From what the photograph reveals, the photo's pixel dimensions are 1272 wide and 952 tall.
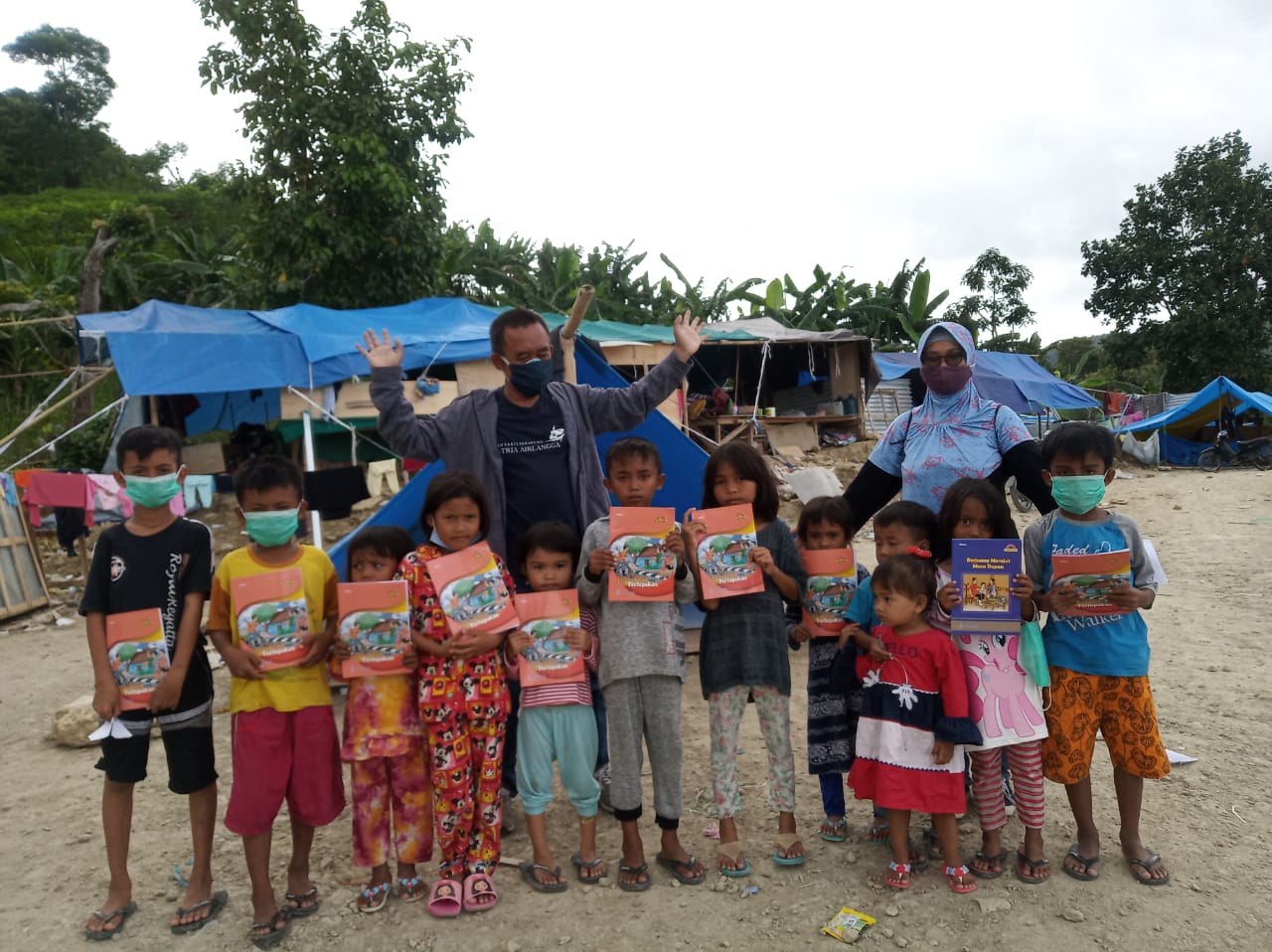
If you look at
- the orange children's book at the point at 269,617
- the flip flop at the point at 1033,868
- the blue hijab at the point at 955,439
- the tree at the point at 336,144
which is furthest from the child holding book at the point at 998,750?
the tree at the point at 336,144

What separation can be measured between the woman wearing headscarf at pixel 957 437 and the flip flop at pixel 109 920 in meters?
2.98

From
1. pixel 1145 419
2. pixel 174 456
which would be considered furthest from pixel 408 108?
pixel 1145 419

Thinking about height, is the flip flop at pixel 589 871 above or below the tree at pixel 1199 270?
below

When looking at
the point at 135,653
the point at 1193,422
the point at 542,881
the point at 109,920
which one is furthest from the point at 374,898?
the point at 1193,422

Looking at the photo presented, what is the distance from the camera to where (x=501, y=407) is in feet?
10.8

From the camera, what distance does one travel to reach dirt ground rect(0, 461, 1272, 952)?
2.60m

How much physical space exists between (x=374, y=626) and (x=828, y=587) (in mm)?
1611

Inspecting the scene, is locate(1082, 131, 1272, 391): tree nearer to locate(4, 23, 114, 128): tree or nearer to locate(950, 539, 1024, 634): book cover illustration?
locate(950, 539, 1024, 634): book cover illustration

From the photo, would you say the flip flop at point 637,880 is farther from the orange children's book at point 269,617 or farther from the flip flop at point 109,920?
the flip flop at point 109,920

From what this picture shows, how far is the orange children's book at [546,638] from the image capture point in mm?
2912

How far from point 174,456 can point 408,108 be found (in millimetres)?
12220

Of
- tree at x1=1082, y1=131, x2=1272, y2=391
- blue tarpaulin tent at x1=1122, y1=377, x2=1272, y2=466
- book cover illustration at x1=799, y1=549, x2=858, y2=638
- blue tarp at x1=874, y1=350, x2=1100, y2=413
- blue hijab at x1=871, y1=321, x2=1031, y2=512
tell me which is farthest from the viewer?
tree at x1=1082, y1=131, x2=1272, y2=391

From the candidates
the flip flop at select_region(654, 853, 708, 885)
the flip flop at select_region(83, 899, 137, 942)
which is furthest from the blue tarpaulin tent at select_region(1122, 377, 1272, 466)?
the flip flop at select_region(83, 899, 137, 942)

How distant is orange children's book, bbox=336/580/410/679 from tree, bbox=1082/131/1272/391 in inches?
1054
